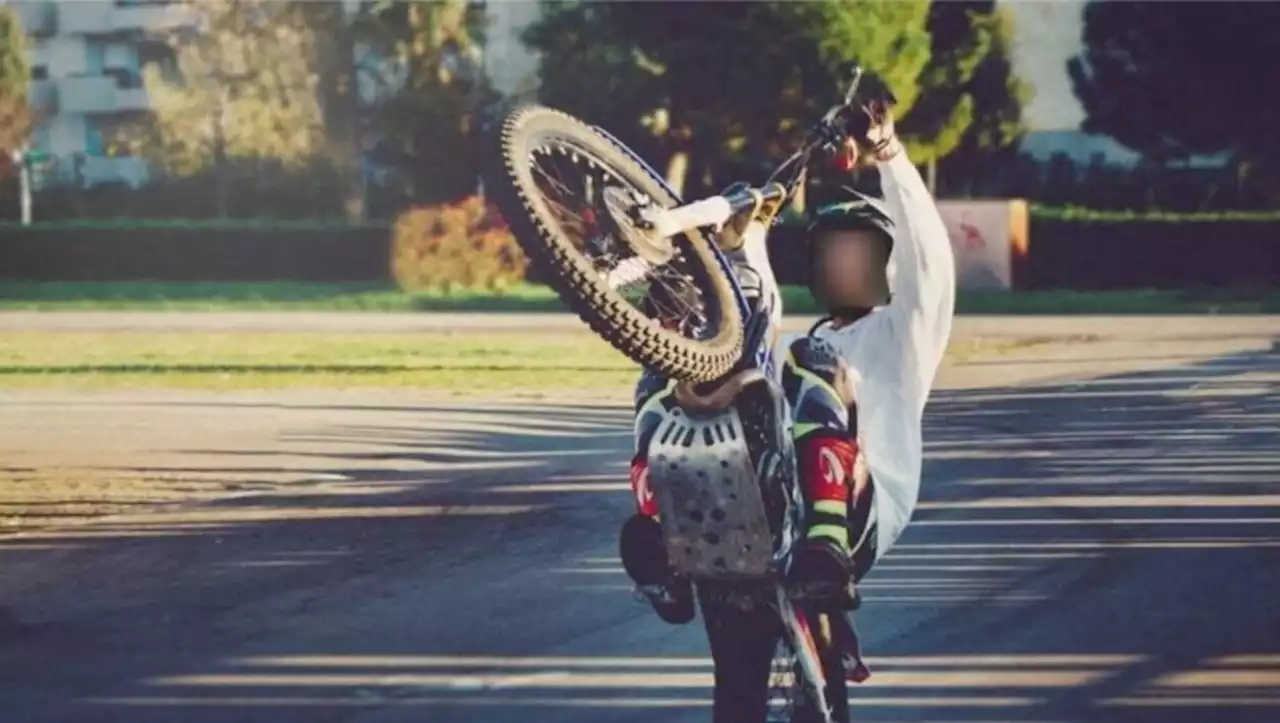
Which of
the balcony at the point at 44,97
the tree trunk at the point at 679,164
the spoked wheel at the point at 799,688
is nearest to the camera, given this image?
the spoked wheel at the point at 799,688

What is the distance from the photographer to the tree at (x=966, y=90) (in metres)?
42.2

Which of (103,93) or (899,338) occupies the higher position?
(899,338)

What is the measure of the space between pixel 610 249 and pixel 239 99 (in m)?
44.7

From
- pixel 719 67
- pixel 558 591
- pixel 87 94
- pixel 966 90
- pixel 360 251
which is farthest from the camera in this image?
pixel 87 94

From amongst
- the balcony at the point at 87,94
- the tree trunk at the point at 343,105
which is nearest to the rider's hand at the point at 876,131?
the tree trunk at the point at 343,105

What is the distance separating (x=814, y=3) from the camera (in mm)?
39312

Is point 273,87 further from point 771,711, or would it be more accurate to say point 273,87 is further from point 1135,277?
point 771,711

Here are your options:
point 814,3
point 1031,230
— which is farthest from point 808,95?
point 1031,230

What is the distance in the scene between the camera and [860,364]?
459 cm

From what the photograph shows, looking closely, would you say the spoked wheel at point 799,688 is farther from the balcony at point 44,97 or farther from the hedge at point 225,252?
the balcony at point 44,97

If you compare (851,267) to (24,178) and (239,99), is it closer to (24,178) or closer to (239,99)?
(24,178)

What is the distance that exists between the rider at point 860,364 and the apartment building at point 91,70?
159 ft

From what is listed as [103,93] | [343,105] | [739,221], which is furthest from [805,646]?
[103,93]

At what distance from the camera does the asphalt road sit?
752 centimetres
